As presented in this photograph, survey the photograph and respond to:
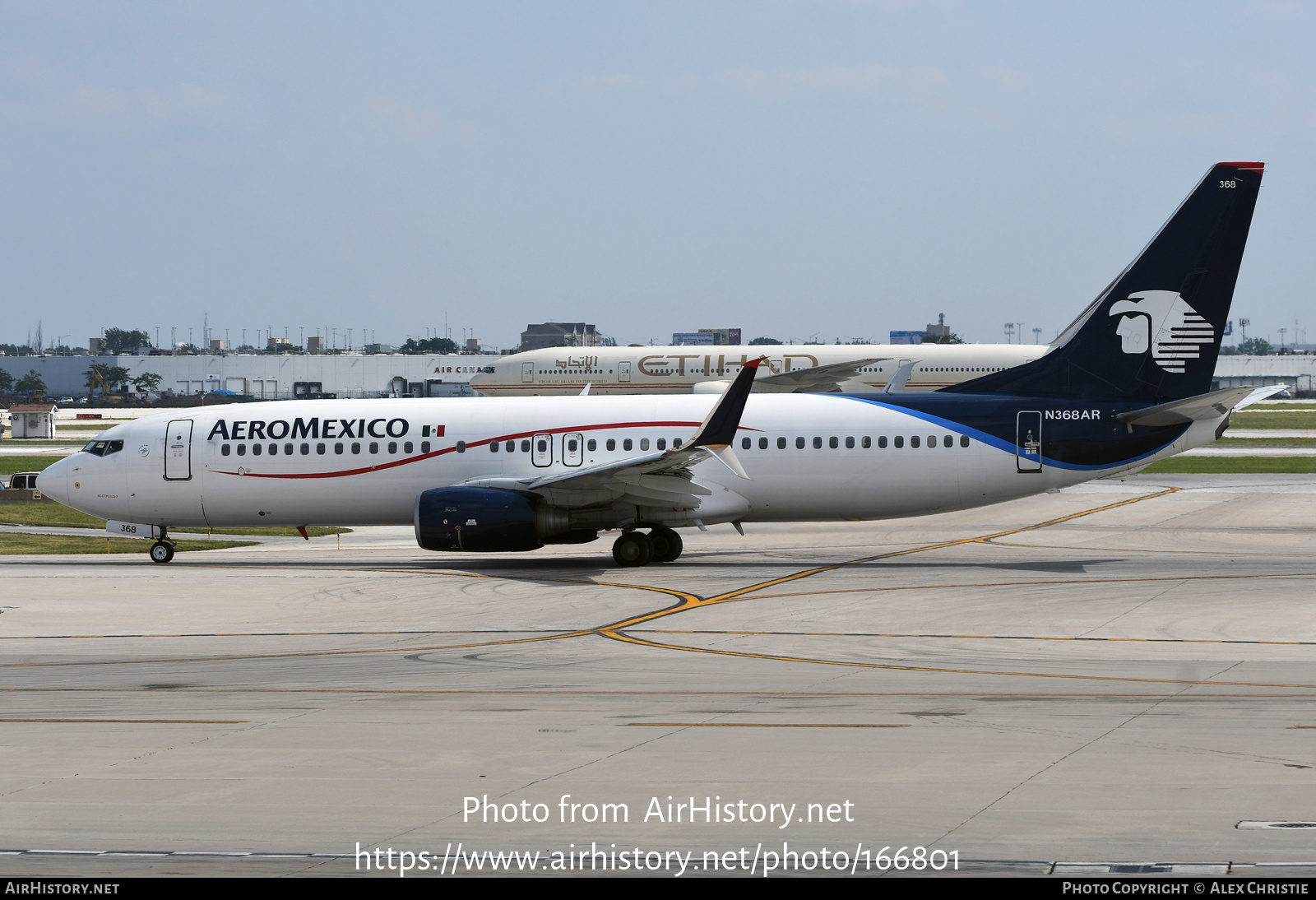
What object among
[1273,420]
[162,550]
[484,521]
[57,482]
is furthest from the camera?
[1273,420]

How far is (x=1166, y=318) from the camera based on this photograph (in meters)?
30.2

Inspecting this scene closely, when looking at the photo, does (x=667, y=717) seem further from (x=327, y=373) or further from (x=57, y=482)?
(x=327, y=373)

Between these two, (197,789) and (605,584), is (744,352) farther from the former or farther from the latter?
(197,789)

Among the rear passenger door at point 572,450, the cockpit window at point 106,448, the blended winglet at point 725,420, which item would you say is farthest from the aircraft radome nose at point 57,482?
the blended winglet at point 725,420

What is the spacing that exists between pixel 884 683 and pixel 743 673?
1.93m

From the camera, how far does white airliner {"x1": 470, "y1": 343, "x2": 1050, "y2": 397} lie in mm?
81812

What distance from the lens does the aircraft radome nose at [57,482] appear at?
3159 centimetres

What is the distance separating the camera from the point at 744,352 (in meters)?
83.6

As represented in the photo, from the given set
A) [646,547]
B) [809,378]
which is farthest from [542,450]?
[809,378]

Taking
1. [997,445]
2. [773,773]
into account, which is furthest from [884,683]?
[997,445]

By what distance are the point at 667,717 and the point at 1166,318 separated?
20.7 metres

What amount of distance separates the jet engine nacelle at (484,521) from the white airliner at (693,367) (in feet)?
170

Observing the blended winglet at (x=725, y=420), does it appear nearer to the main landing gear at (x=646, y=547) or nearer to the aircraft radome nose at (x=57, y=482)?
the main landing gear at (x=646, y=547)

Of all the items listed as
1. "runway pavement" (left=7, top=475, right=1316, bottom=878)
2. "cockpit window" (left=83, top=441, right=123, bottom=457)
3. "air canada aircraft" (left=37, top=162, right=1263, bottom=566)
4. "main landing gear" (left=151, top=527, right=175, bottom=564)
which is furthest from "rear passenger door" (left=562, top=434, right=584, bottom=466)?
"cockpit window" (left=83, top=441, right=123, bottom=457)
